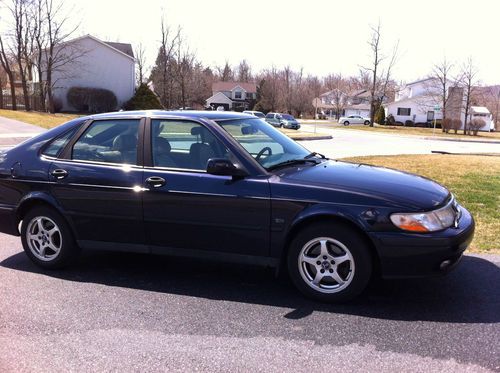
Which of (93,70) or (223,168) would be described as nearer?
(223,168)

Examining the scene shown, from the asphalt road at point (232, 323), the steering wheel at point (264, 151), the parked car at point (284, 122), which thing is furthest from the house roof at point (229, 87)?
the asphalt road at point (232, 323)

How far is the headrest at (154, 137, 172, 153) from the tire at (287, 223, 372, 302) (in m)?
1.48

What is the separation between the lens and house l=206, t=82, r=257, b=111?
9788cm

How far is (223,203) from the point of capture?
14.2ft

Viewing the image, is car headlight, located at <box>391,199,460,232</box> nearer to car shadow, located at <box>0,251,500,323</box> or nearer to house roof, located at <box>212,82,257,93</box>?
car shadow, located at <box>0,251,500,323</box>

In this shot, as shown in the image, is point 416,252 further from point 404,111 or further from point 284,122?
point 404,111

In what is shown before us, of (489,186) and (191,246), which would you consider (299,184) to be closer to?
(191,246)

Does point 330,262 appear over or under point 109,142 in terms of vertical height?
under

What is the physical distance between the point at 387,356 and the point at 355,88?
109m

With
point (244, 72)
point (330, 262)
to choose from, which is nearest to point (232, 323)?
point (330, 262)

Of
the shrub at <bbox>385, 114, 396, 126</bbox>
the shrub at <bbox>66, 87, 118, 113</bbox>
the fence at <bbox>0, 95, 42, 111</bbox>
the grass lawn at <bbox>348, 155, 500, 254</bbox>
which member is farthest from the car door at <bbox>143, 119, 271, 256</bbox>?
the shrub at <bbox>385, 114, 396, 126</bbox>

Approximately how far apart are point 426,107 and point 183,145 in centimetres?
7253

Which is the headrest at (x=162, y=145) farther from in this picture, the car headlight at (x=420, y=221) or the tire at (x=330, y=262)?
the car headlight at (x=420, y=221)

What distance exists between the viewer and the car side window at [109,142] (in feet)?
15.9
